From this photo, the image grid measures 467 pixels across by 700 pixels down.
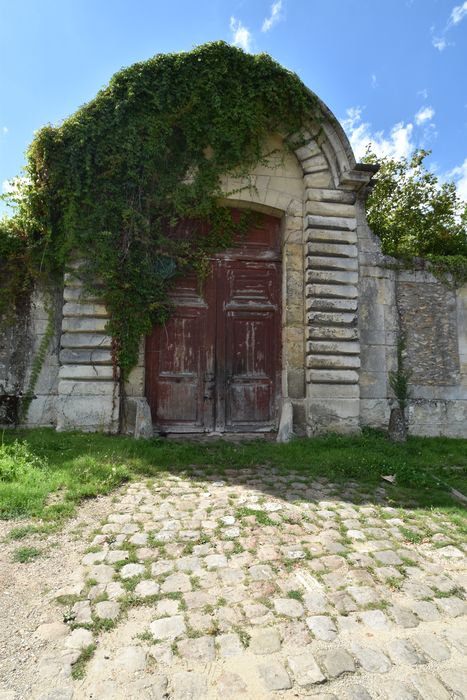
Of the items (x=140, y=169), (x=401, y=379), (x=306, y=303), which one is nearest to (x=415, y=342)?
(x=401, y=379)

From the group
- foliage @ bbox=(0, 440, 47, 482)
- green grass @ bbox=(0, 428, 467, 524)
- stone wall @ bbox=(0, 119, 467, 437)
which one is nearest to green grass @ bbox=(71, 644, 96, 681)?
green grass @ bbox=(0, 428, 467, 524)

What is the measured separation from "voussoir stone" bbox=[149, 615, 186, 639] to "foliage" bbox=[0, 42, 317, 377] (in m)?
4.76

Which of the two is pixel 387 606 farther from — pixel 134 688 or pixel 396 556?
pixel 134 688

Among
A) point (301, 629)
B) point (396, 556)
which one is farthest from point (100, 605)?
point (396, 556)

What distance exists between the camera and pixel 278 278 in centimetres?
780

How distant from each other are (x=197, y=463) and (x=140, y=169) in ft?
15.1

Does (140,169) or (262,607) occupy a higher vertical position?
(140,169)

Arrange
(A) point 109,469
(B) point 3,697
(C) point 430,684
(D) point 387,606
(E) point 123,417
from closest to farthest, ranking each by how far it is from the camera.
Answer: (B) point 3,697
(C) point 430,684
(D) point 387,606
(A) point 109,469
(E) point 123,417

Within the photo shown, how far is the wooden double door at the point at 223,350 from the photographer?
24.3 feet

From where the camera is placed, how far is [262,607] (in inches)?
103

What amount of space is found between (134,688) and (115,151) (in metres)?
6.84

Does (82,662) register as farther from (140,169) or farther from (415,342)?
(415,342)

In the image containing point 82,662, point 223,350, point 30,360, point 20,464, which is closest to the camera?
point 82,662

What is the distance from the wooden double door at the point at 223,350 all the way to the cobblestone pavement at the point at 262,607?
3271 mm
